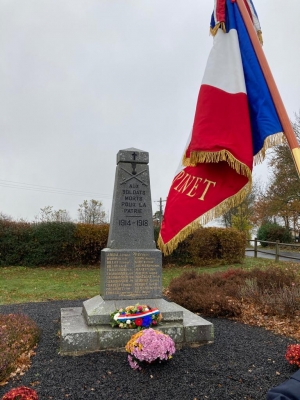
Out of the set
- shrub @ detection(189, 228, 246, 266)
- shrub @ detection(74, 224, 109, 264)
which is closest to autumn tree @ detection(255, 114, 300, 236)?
shrub @ detection(189, 228, 246, 266)

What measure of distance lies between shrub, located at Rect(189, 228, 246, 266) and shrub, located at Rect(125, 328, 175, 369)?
1263 centimetres

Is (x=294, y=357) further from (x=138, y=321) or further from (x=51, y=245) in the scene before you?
(x=51, y=245)

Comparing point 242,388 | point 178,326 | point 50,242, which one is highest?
point 50,242

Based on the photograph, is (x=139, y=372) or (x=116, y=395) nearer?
(x=116, y=395)

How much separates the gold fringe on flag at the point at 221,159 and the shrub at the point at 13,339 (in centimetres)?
308

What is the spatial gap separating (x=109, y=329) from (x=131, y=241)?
4.99 feet

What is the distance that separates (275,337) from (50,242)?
12.2m

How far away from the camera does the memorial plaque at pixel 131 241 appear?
574 centimetres

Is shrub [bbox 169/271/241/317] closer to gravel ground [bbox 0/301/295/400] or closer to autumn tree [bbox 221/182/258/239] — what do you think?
gravel ground [bbox 0/301/295/400]

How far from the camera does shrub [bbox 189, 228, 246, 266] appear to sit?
1675cm

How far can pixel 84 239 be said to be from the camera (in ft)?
52.8

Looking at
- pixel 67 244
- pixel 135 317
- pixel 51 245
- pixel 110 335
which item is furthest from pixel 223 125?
pixel 51 245

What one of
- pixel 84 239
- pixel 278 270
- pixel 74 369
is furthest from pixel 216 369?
pixel 84 239

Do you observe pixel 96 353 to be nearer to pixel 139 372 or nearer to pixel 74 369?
pixel 74 369
